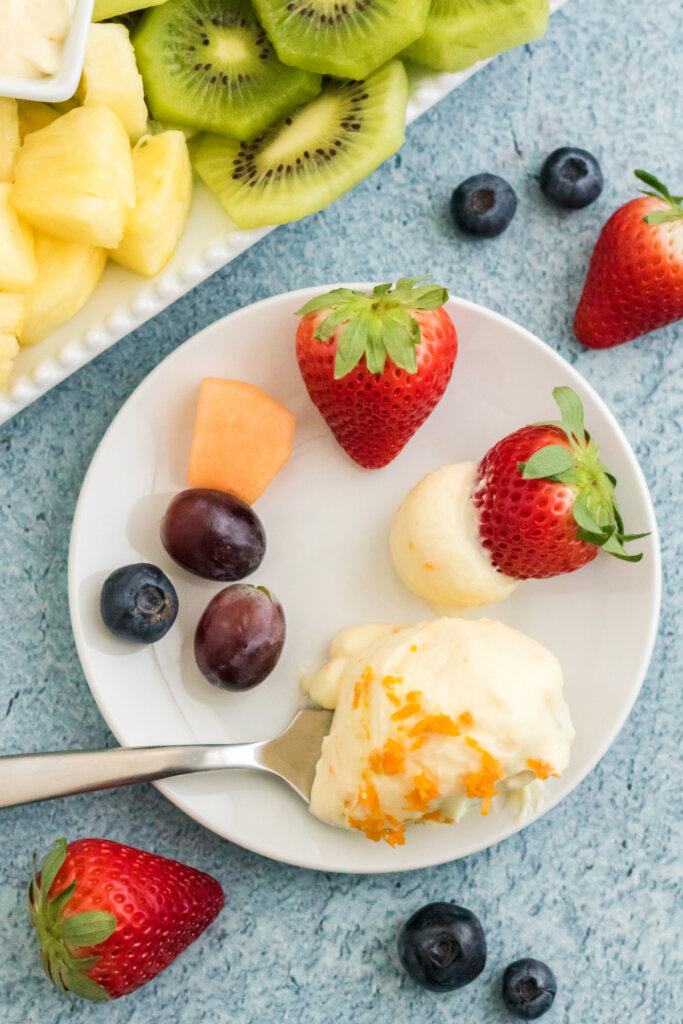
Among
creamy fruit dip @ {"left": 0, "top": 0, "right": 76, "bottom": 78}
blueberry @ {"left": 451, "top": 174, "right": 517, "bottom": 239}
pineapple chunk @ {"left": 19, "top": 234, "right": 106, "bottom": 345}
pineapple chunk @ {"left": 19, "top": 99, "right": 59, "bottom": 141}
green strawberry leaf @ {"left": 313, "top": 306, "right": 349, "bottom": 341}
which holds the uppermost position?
creamy fruit dip @ {"left": 0, "top": 0, "right": 76, "bottom": 78}

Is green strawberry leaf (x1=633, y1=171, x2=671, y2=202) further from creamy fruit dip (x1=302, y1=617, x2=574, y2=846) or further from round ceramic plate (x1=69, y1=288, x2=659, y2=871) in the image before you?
creamy fruit dip (x1=302, y1=617, x2=574, y2=846)

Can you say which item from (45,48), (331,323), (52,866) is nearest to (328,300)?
(331,323)

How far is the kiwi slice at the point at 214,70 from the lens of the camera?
4.14 feet

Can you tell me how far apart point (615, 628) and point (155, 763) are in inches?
27.2

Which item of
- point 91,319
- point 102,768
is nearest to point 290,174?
point 91,319

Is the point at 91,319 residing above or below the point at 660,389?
above

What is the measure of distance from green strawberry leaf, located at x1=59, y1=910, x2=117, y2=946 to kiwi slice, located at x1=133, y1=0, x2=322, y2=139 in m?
1.06

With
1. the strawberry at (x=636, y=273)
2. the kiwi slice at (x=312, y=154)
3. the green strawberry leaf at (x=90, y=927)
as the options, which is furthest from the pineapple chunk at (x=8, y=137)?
the green strawberry leaf at (x=90, y=927)

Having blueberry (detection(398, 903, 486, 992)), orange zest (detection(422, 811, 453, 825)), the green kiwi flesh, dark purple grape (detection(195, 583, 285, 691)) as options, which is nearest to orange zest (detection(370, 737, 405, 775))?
orange zest (detection(422, 811, 453, 825))

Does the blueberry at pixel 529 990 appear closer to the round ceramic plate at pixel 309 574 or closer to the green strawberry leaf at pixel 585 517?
the round ceramic plate at pixel 309 574

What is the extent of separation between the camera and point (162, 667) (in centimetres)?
137

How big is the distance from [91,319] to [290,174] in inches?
13.7

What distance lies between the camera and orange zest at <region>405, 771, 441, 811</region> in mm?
1180

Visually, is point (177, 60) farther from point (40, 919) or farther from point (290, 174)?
point (40, 919)
